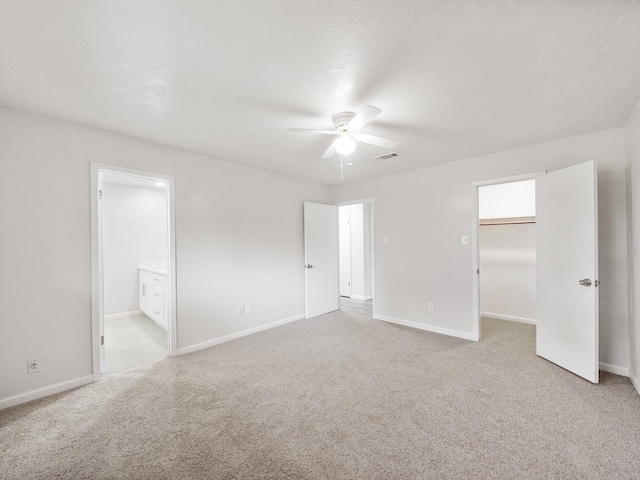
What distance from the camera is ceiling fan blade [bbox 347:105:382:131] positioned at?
1806 mm

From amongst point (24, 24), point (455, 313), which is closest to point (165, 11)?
point (24, 24)

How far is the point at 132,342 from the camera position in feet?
11.8

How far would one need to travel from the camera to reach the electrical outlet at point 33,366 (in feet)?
7.39

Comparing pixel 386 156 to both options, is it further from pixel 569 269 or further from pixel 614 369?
pixel 614 369

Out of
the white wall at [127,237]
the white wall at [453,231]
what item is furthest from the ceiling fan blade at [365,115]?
the white wall at [127,237]

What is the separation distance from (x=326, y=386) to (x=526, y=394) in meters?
1.68

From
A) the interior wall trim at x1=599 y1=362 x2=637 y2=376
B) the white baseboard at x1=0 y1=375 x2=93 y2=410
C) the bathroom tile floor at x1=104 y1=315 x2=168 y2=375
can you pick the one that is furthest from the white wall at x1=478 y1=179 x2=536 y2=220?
the white baseboard at x1=0 y1=375 x2=93 y2=410

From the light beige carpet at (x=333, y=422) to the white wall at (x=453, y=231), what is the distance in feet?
2.60

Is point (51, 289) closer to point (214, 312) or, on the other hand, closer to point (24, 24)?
point (214, 312)

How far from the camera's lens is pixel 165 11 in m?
1.30

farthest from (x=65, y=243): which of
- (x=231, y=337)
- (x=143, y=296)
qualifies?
(x=143, y=296)

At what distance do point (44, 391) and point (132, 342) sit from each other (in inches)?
51.5

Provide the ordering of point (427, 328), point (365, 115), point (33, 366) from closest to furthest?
point (365, 115), point (33, 366), point (427, 328)

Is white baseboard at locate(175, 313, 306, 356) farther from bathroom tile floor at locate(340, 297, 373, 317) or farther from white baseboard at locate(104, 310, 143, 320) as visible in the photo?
white baseboard at locate(104, 310, 143, 320)
